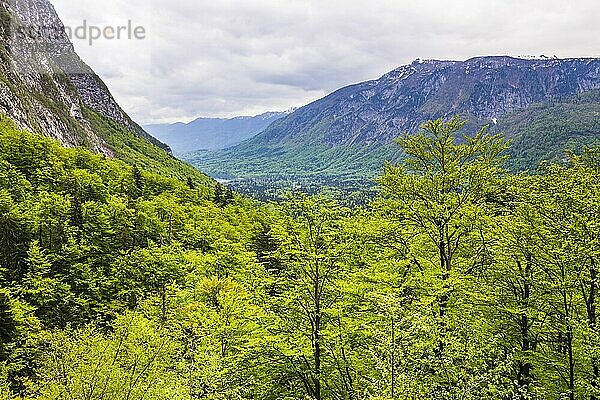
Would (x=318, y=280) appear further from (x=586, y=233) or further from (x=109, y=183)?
(x=109, y=183)

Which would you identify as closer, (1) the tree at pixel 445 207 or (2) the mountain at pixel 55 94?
(1) the tree at pixel 445 207

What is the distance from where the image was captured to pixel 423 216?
24328 millimetres

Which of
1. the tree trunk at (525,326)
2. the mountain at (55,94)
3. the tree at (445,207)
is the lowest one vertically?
the tree trunk at (525,326)

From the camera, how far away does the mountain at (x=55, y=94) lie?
89.8 metres

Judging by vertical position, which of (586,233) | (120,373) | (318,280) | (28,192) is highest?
(28,192)

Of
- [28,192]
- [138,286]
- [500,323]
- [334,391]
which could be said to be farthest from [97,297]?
[500,323]

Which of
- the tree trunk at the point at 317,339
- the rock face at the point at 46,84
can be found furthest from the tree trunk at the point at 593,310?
the rock face at the point at 46,84

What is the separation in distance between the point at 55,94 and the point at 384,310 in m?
131

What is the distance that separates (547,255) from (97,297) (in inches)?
1240

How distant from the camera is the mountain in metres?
89.8

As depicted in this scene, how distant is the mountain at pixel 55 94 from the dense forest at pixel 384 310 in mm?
61830

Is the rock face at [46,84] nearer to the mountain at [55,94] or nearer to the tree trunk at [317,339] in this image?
the mountain at [55,94]

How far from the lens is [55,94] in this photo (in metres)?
121

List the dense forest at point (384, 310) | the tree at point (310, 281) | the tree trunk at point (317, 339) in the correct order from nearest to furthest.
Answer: the dense forest at point (384, 310) < the tree trunk at point (317, 339) < the tree at point (310, 281)
